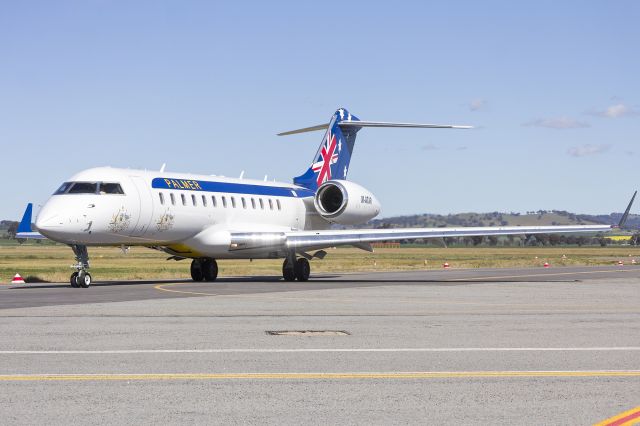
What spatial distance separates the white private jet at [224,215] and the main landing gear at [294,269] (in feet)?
0.12

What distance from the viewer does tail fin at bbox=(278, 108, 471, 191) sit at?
4147 cm

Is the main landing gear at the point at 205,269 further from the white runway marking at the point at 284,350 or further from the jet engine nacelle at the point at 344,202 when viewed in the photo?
the white runway marking at the point at 284,350

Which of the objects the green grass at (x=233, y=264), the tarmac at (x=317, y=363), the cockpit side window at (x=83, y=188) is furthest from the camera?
the green grass at (x=233, y=264)

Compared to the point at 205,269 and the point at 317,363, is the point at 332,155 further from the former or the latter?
the point at 317,363

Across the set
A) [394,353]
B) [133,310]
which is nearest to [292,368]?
[394,353]

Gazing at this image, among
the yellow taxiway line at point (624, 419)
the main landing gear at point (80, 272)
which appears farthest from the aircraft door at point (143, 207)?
the yellow taxiway line at point (624, 419)

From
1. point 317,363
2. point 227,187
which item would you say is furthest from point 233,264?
point 317,363

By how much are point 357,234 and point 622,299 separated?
12211mm

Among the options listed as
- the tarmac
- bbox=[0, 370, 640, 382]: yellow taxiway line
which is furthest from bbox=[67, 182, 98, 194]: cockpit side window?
bbox=[0, 370, 640, 382]: yellow taxiway line

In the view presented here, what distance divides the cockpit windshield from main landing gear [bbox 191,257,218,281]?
21.0ft

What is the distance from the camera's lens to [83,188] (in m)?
29.7

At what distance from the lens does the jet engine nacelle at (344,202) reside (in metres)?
38.5

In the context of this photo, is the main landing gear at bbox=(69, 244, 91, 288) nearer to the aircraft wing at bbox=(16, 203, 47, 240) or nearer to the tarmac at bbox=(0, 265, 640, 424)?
the aircraft wing at bbox=(16, 203, 47, 240)

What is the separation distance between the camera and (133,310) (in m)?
19.1
